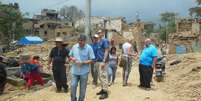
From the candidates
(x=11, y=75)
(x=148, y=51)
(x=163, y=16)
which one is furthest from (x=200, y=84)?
(x=163, y=16)

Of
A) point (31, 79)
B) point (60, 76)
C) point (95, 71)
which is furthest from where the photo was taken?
point (31, 79)

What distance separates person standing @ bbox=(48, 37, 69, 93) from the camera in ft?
48.0

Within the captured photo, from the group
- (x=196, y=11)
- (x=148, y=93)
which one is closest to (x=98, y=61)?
(x=148, y=93)

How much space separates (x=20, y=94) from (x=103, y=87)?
13.3ft

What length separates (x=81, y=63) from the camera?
37.5 ft

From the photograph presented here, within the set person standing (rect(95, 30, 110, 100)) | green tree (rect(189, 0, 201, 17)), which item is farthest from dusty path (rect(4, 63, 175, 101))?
green tree (rect(189, 0, 201, 17))

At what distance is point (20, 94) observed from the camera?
16.4 metres

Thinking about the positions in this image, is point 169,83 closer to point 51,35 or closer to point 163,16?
point 51,35

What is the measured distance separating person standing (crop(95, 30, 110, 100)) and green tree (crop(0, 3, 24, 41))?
57.7 m

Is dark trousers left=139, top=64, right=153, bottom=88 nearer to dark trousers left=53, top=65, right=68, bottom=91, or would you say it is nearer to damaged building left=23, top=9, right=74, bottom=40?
dark trousers left=53, top=65, right=68, bottom=91

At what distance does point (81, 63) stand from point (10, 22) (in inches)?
2463

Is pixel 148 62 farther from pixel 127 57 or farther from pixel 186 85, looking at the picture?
pixel 186 85

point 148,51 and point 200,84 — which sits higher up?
point 148,51

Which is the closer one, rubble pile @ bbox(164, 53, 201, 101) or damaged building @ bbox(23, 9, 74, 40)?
rubble pile @ bbox(164, 53, 201, 101)
